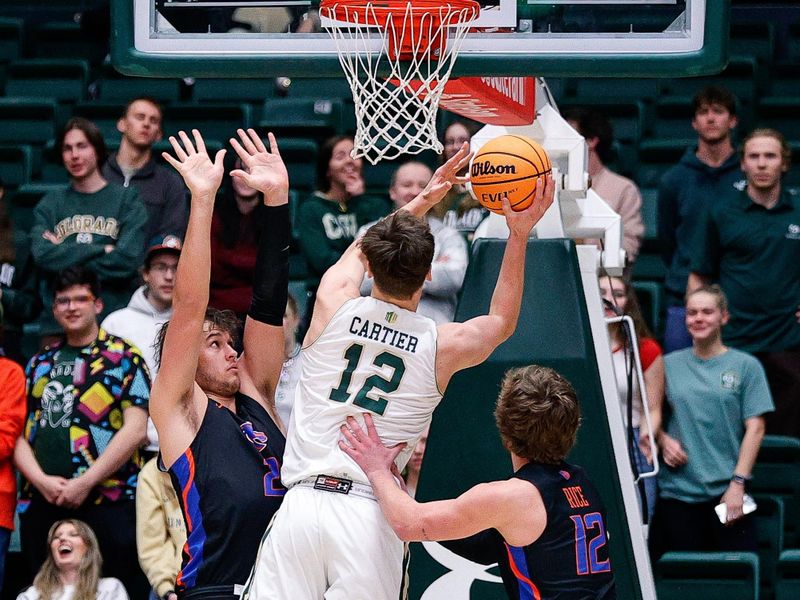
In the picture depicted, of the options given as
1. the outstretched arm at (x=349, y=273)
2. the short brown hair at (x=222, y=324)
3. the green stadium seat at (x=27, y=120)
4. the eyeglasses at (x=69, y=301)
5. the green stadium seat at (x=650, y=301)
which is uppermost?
the green stadium seat at (x=27, y=120)

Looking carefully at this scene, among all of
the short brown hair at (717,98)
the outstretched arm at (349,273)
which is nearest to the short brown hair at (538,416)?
the outstretched arm at (349,273)

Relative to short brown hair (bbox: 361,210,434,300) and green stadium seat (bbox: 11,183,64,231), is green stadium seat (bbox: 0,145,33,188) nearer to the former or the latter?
green stadium seat (bbox: 11,183,64,231)

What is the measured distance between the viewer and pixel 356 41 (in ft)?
16.1

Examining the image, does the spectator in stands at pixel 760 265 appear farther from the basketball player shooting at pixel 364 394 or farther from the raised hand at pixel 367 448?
the raised hand at pixel 367 448

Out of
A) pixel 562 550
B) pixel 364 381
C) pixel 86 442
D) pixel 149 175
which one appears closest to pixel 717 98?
pixel 149 175

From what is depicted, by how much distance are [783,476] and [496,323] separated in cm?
346

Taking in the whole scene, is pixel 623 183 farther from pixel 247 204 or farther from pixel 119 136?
pixel 119 136

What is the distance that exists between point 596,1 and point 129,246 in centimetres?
320

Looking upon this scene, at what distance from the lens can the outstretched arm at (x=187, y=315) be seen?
168 inches

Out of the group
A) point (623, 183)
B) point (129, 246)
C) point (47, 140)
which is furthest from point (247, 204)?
point (47, 140)

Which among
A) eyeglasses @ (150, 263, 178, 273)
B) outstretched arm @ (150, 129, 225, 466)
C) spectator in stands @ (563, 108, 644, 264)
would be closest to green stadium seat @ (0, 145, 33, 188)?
eyeglasses @ (150, 263, 178, 273)

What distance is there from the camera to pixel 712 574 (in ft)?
21.1

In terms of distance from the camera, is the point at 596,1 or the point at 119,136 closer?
the point at 596,1

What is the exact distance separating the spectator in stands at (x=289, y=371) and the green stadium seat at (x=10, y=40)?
555cm
